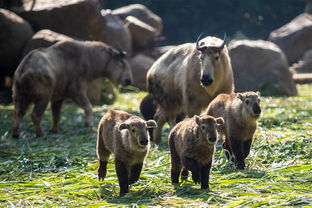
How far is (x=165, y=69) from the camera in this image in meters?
9.39

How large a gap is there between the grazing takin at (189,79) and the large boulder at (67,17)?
527 cm

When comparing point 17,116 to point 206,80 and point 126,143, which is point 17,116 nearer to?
point 206,80

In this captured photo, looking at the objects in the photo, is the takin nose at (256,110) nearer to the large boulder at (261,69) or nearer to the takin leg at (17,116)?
the takin leg at (17,116)

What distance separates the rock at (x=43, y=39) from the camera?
1353 cm

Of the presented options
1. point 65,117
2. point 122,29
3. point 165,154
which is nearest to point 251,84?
point 122,29

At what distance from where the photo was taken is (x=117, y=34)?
17172 millimetres

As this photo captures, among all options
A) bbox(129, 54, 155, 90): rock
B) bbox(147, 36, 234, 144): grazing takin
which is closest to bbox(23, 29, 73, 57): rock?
bbox(129, 54, 155, 90): rock

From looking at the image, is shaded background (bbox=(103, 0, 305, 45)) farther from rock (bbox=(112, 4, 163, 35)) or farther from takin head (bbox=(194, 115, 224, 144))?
takin head (bbox=(194, 115, 224, 144))

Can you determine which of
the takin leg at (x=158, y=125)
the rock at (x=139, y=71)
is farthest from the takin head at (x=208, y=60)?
the rock at (x=139, y=71)

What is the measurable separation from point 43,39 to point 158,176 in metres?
7.83

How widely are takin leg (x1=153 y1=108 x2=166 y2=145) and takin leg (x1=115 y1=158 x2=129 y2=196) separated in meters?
3.31

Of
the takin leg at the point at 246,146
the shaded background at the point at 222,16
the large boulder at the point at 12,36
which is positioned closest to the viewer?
the takin leg at the point at 246,146

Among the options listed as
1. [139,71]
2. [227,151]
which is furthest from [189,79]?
[139,71]

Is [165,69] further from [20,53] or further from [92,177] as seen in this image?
[20,53]
